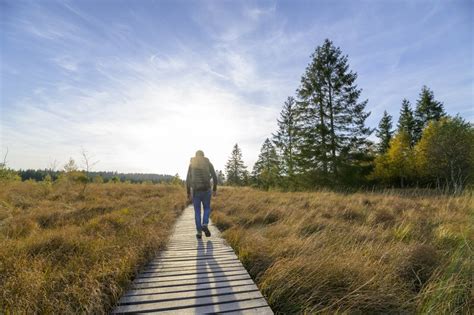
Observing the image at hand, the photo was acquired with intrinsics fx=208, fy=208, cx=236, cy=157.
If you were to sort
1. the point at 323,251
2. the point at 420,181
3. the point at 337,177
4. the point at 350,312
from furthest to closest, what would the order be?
the point at 420,181 → the point at 337,177 → the point at 323,251 → the point at 350,312

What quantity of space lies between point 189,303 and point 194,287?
0.37 meters

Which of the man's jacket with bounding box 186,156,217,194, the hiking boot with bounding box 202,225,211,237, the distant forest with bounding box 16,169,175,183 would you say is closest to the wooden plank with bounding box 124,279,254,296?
the hiking boot with bounding box 202,225,211,237

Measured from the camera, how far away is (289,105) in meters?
28.6

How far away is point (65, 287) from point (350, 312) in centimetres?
341

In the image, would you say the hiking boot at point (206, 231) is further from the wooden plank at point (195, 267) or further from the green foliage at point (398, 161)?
the green foliage at point (398, 161)

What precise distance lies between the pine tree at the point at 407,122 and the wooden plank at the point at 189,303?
35325 mm

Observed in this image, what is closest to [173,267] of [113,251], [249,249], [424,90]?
[113,251]

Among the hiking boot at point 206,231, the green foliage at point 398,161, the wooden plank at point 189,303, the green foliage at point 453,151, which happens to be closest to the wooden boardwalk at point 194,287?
the wooden plank at point 189,303

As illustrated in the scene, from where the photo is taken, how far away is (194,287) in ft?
9.17

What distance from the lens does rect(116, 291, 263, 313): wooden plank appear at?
90.8 inches

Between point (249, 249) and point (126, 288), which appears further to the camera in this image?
point (249, 249)

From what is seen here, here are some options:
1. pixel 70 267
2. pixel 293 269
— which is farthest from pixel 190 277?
pixel 70 267

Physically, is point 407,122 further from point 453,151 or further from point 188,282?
point 188,282

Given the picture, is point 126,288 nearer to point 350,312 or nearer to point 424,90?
point 350,312
